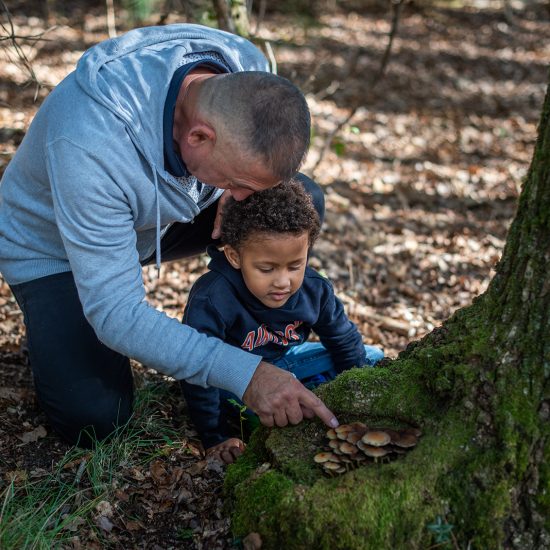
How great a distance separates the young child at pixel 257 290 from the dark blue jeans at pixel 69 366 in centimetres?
46

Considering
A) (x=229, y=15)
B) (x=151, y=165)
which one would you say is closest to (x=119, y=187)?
(x=151, y=165)

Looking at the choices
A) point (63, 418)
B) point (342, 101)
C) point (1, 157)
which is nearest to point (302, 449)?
point (63, 418)

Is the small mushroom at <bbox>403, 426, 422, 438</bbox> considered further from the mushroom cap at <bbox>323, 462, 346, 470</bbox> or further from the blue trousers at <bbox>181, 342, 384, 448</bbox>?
the blue trousers at <bbox>181, 342, 384, 448</bbox>

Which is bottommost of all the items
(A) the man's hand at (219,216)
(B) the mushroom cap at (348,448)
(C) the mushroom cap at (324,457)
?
(C) the mushroom cap at (324,457)

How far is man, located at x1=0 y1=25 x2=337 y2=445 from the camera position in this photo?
2832 millimetres

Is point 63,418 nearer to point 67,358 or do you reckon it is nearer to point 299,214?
point 67,358

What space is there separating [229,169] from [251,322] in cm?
93

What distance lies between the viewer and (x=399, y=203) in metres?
7.38

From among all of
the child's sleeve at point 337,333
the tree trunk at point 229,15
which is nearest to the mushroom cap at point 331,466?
the child's sleeve at point 337,333

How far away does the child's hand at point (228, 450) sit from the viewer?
3.33 meters

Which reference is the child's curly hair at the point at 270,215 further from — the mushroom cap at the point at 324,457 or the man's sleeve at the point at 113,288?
the mushroom cap at the point at 324,457

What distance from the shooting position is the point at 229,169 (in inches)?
115

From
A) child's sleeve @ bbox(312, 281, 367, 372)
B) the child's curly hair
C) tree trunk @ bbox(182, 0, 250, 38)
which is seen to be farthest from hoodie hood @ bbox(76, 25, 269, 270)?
tree trunk @ bbox(182, 0, 250, 38)

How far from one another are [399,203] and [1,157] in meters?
3.98
